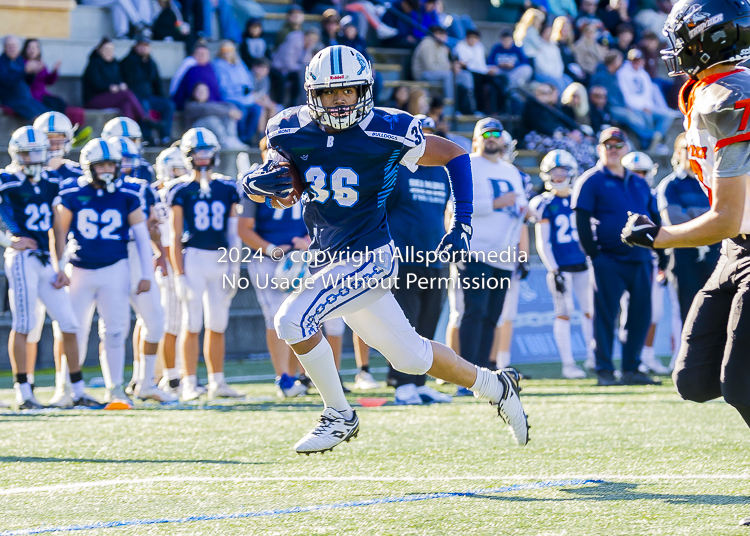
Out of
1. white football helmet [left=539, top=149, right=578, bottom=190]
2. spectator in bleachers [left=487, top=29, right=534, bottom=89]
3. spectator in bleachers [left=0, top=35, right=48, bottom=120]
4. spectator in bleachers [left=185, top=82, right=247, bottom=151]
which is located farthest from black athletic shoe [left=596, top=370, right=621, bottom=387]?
spectator in bleachers [left=487, top=29, right=534, bottom=89]

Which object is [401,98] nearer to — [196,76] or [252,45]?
[252,45]

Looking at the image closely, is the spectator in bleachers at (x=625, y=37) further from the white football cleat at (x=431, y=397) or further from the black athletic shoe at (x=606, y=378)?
the white football cleat at (x=431, y=397)

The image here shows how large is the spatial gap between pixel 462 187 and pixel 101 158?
143 inches

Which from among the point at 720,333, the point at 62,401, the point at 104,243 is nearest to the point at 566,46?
the point at 104,243

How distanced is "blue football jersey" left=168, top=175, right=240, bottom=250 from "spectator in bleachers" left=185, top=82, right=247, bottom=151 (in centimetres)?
444

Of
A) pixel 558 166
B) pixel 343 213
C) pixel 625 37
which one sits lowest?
pixel 343 213

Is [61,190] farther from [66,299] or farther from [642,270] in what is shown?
[642,270]

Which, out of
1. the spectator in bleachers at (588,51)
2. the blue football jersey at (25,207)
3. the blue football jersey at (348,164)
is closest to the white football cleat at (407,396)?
the blue football jersey at (25,207)

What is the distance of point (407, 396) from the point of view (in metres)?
7.46

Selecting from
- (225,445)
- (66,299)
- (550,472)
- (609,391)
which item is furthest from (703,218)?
(66,299)

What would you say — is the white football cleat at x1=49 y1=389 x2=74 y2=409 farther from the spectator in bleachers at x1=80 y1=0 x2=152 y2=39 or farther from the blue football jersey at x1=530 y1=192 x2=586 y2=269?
the spectator in bleachers at x1=80 y1=0 x2=152 y2=39

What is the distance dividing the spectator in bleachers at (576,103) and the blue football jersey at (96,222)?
8.94m

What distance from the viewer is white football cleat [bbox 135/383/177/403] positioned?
803 centimetres

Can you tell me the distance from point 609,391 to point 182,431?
3.49m
